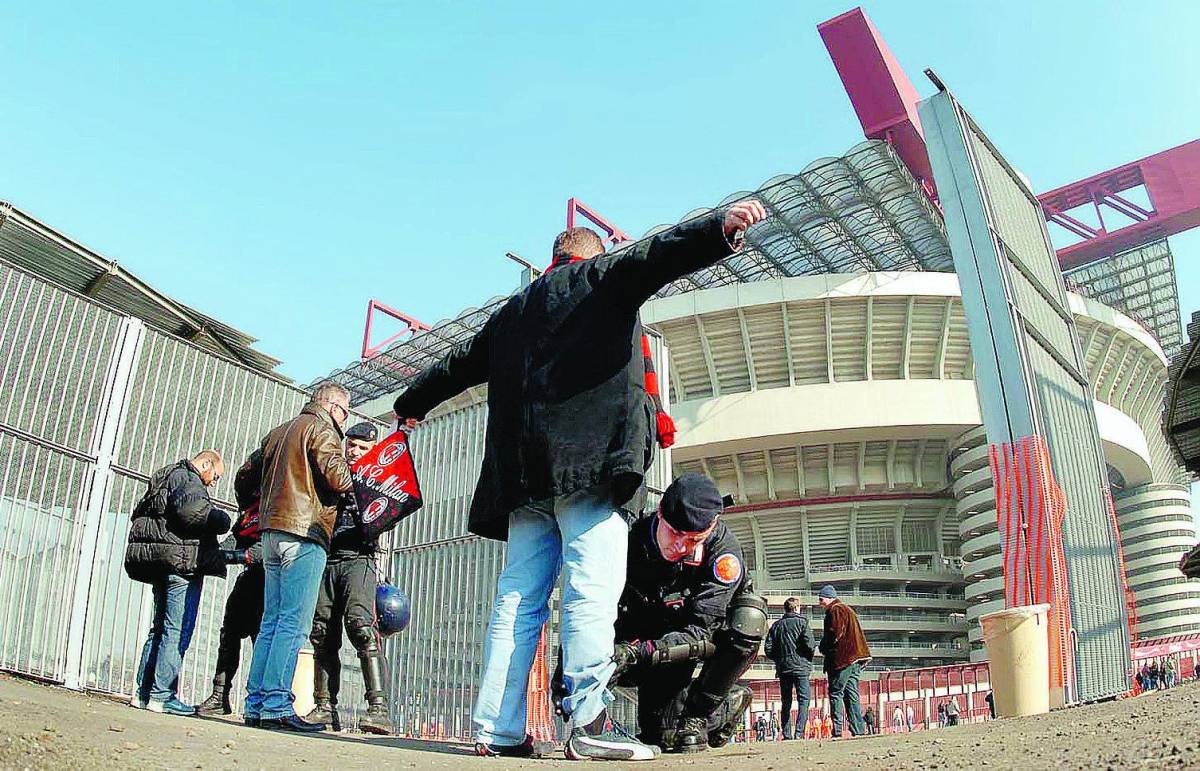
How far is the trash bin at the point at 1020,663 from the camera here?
5.80 meters

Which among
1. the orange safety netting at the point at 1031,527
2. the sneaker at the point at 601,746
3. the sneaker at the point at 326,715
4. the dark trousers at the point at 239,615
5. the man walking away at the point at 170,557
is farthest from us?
the orange safety netting at the point at 1031,527

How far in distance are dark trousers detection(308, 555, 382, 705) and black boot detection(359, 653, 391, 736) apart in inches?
2.1

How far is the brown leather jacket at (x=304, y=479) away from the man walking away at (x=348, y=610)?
0.82m

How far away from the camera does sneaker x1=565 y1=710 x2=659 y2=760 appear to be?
261cm

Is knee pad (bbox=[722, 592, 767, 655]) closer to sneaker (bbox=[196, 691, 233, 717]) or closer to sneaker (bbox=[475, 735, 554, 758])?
sneaker (bbox=[475, 735, 554, 758])

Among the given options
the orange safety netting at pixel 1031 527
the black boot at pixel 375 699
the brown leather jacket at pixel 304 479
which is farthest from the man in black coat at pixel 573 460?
the orange safety netting at pixel 1031 527

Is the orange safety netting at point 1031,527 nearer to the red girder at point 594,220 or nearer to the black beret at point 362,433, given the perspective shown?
the black beret at point 362,433

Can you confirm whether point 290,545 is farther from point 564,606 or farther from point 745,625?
point 745,625

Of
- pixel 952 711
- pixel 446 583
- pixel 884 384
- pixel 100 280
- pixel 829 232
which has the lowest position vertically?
pixel 952 711

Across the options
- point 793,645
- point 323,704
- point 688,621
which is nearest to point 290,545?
point 688,621

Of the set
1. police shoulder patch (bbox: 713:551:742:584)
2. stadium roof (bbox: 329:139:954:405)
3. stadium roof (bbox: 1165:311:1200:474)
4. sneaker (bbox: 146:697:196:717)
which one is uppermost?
stadium roof (bbox: 329:139:954:405)

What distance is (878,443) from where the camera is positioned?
39469mm

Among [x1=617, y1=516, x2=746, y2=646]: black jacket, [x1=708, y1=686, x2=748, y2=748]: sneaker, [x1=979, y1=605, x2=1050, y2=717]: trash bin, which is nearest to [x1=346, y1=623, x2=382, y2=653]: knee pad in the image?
[x1=617, y1=516, x2=746, y2=646]: black jacket

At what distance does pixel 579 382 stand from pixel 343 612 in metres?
2.61
